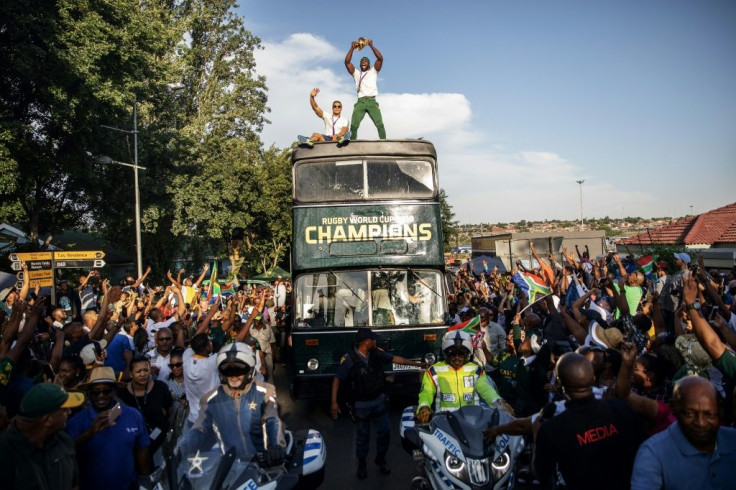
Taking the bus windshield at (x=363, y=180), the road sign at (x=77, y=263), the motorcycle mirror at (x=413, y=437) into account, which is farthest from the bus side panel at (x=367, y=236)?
the road sign at (x=77, y=263)

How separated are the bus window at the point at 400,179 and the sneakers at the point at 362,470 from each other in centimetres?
423

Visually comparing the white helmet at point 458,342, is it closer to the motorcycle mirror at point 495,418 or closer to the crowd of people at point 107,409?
the motorcycle mirror at point 495,418

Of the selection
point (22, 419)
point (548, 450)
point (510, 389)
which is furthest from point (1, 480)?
point (510, 389)

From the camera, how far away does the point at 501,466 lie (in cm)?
397

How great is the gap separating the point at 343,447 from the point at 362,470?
126cm

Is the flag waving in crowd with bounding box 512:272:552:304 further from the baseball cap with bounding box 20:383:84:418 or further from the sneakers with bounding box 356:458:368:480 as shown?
the baseball cap with bounding box 20:383:84:418

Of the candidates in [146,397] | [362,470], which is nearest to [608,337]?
[362,470]

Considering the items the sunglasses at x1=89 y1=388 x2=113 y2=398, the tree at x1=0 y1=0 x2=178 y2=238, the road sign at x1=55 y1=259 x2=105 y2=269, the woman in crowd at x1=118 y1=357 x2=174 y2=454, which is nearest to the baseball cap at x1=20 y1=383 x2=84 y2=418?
the sunglasses at x1=89 y1=388 x2=113 y2=398

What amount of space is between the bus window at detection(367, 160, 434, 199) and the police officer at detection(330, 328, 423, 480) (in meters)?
3.32

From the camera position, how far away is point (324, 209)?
9117 mm

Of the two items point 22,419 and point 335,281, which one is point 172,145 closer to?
point 335,281

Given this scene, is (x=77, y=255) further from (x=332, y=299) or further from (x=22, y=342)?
(x=22, y=342)

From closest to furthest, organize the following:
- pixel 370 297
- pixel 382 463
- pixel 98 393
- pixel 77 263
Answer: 1. pixel 98 393
2. pixel 382 463
3. pixel 370 297
4. pixel 77 263

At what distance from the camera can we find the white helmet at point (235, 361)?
4.06m
